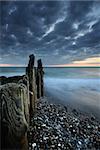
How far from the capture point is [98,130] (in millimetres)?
6129

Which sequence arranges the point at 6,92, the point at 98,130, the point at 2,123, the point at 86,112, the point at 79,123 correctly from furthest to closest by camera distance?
the point at 86,112
the point at 79,123
the point at 98,130
the point at 6,92
the point at 2,123

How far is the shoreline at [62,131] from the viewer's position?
4949mm

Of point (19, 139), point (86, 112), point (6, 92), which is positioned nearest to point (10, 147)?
point (19, 139)

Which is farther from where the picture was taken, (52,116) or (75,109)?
(75,109)

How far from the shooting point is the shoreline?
495cm

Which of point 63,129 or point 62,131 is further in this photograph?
point 63,129

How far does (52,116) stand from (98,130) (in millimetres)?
1946

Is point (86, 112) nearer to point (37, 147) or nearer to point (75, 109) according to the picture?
point (75, 109)

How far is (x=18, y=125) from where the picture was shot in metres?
3.37

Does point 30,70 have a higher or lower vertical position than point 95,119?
higher

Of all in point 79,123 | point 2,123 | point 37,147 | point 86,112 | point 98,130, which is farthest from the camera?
→ point 86,112

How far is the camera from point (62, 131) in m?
5.75

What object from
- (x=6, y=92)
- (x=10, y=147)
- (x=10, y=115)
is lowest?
(x=10, y=147)

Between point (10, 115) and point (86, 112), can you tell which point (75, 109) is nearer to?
point (86, 112)
